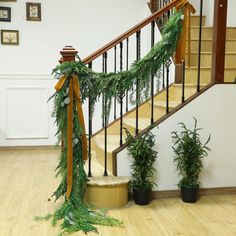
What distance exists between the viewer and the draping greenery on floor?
2.50m

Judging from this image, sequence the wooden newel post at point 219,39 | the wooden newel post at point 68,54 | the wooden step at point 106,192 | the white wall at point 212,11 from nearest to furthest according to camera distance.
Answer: the wooden newel post at point 68,54 → the wooden step at point 106,192 → the wooden newel post at point 219,39 → the white wall at point 212,11

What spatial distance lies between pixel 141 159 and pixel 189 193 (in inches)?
20.4

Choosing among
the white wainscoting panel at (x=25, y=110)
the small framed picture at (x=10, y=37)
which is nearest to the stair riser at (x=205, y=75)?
the white wainscoting panel at (x=25, y=110)

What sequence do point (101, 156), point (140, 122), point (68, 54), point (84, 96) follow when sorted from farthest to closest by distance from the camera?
point (140, 122), point (101, 156), point (84, 96), point (68, 54)

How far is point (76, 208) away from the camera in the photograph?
2.57m

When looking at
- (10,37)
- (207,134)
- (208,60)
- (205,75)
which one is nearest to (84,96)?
(207,134)

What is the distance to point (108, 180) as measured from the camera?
9.19 ft

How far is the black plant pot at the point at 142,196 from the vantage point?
2.83 metres

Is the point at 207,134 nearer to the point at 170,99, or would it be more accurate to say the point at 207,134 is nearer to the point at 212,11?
the point at 170,99

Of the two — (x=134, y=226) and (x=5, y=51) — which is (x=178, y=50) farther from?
(x=5, y=51)

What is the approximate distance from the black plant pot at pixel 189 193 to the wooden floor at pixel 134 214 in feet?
0.19

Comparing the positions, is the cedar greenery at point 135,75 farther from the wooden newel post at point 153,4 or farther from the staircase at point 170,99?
the wooden newel post at point 153,4

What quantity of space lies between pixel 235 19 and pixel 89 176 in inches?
127

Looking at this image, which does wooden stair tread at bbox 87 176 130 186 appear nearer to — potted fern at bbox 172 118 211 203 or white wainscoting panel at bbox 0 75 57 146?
potted fern at bbox 172 118 211 203
